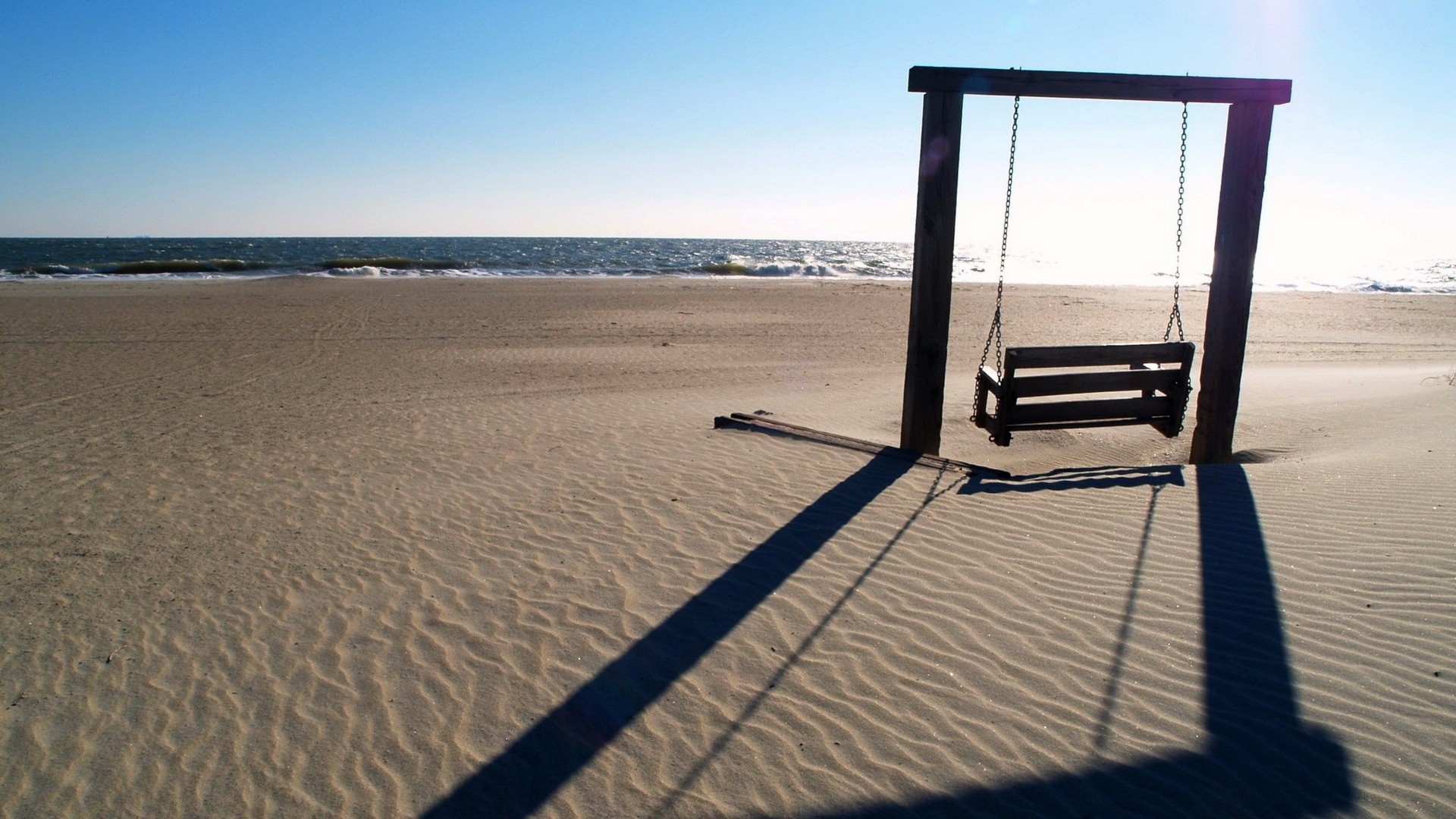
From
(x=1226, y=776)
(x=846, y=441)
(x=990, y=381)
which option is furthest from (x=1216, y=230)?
(x=1226, y=776)

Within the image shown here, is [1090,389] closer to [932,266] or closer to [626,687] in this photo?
[932,266]

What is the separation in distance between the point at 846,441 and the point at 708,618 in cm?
377

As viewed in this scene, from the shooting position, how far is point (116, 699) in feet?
12.9

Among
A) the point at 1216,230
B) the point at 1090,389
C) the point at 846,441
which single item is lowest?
the point at 846,441

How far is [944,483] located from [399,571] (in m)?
4.18

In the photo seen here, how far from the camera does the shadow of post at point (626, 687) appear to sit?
128 inches

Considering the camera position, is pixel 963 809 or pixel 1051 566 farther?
pixel 1051 566

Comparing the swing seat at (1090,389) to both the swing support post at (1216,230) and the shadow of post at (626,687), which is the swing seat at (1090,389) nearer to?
the swing support post at (1216,230)

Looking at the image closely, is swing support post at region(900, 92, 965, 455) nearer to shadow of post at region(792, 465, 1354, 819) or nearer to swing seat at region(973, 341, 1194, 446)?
swing seat at region(973, 341, 1194, 446)

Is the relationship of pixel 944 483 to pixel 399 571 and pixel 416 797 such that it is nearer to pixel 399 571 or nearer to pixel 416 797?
pixel 399 571

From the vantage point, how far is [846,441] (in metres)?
8.08

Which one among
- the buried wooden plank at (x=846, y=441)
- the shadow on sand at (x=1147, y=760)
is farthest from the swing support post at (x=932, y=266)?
the shadow on sand at (x=1147, y=760)

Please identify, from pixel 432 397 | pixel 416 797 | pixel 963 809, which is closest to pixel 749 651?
pixel 963 809

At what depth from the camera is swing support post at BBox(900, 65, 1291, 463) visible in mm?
6805
